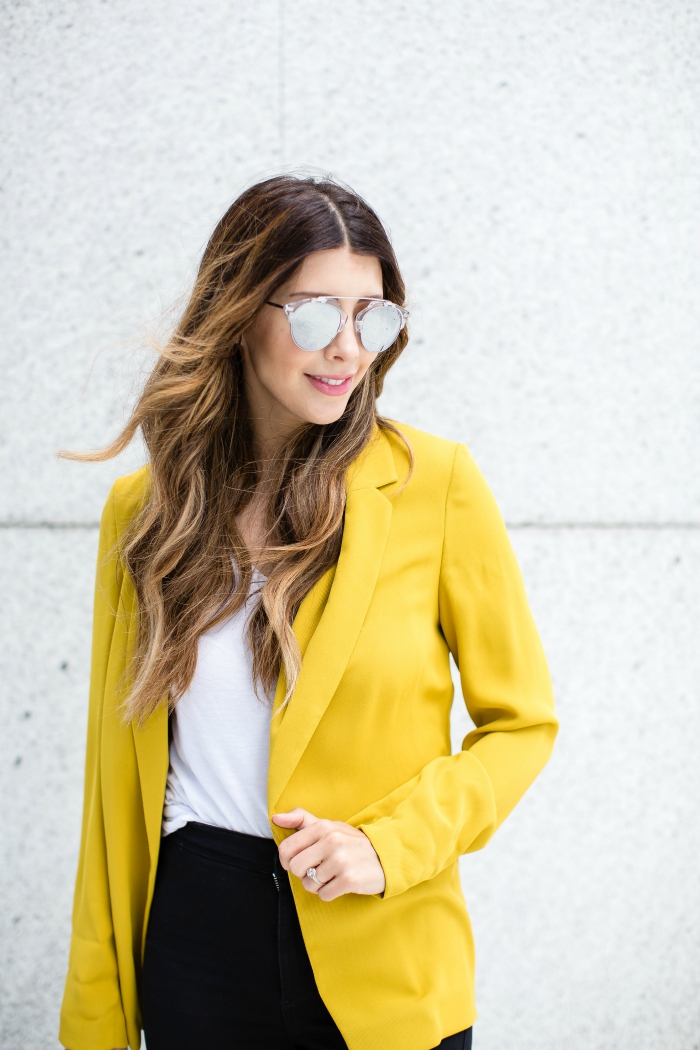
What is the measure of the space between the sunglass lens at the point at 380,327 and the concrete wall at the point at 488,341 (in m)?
0.95

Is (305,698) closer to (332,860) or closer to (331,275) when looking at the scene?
(332,860)

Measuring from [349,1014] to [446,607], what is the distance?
2.33 feet

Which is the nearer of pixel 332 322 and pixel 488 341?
pixel 332 322

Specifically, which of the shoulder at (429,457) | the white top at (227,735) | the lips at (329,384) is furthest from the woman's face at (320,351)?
the white top at (227,735)

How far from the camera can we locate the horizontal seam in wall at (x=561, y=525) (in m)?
2.30

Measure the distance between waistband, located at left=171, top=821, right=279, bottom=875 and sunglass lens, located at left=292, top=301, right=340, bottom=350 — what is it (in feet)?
2.93

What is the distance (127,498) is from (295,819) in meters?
0.80

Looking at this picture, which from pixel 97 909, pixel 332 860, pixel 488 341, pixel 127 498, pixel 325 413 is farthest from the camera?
pixel 488 341

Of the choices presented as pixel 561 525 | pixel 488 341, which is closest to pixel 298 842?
pixel 561 525

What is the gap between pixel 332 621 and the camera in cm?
136

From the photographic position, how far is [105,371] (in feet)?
7.50

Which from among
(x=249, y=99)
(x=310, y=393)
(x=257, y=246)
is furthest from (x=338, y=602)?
(x=249, y=99)

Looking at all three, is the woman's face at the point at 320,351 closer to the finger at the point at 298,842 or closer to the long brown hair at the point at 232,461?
the long brown hair at the point at 232,461

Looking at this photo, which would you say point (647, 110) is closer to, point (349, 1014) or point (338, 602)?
point (338, 602)
